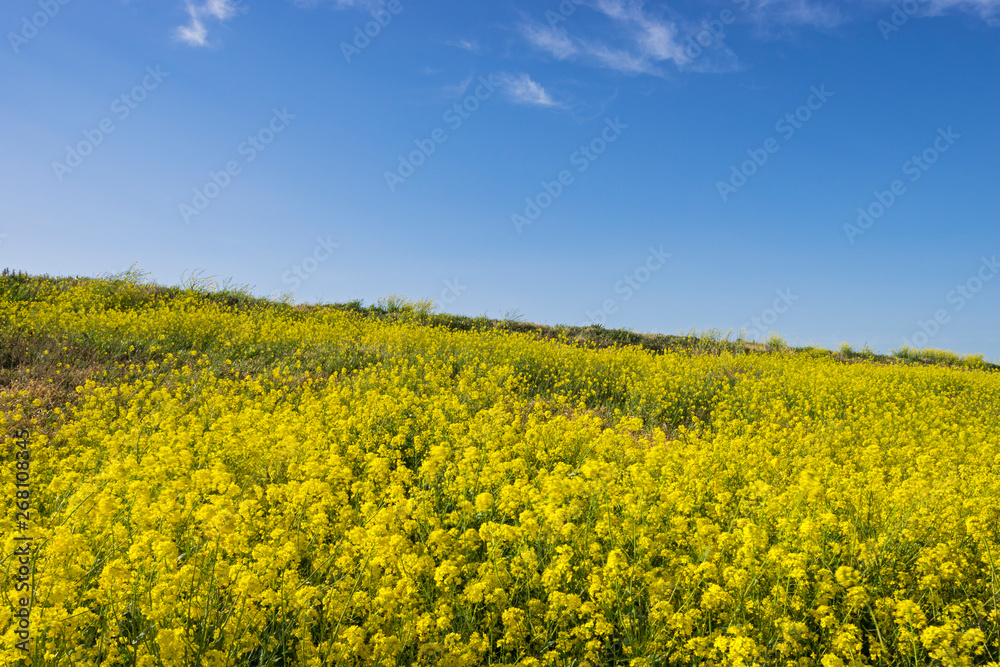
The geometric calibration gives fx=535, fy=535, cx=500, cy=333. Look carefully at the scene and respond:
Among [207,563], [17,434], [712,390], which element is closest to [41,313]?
[17,434]

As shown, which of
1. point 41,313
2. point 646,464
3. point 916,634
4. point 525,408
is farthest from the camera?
point 41,313

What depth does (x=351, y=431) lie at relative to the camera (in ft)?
20.3

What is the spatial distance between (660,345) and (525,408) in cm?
1171

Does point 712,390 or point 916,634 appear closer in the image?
point 916,634

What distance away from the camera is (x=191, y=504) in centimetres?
368

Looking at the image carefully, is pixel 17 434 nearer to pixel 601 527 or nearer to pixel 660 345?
pixel 601 527

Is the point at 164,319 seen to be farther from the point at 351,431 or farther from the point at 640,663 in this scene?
the point at 640,663

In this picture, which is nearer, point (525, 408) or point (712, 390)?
point (525, 408)

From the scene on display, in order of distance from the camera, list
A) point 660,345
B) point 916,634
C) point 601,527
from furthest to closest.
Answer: point 660,345 < point 601,527 < point 916,634

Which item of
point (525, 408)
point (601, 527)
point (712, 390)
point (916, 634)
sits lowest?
point (916, 634)

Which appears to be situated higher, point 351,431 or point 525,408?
point 525,408

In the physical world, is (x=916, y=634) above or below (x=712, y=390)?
below

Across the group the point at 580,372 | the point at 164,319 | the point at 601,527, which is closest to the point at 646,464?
the point at 601,527

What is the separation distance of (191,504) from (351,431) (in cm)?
255
